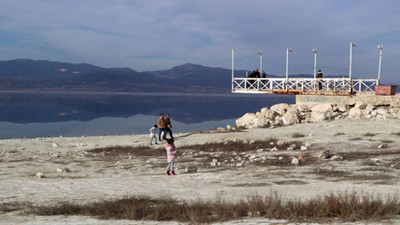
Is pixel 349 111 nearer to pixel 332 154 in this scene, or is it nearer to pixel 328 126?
pixel 328 126

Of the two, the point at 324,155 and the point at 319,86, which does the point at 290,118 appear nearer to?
the point at 319,86

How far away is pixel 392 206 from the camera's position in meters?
7.85

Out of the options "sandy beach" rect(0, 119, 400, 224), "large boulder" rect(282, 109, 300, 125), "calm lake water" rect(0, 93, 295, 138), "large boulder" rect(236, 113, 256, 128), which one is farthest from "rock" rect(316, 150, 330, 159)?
"calm lake water" rect(0, 93, 295, 138)

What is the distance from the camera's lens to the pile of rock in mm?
27531

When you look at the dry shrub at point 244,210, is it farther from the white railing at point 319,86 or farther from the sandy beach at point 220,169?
the white railing at point 319,86

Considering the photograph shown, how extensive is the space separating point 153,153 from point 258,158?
20.2ft

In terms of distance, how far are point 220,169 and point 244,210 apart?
6698 mm

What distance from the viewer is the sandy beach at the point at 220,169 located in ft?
34.3

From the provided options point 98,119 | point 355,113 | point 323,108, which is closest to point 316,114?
point 323,108

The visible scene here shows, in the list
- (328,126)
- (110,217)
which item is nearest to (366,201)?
(110,217)

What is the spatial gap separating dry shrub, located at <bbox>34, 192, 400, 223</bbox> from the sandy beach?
0.31 metres

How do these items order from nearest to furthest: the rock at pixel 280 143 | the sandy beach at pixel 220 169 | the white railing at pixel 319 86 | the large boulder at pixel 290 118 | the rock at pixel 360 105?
1. the sandy beach at pixel 220 169
2. the rock at pixel 280 143
3. the large boulder at pixel 290 118
4. the rock at pixel 360 105
5. the white railing at pixel 319 86

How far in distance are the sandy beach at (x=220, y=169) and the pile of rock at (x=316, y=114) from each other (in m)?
2.33

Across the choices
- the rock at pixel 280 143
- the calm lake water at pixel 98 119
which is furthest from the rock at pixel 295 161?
the calm lake water at pixel 98 119
